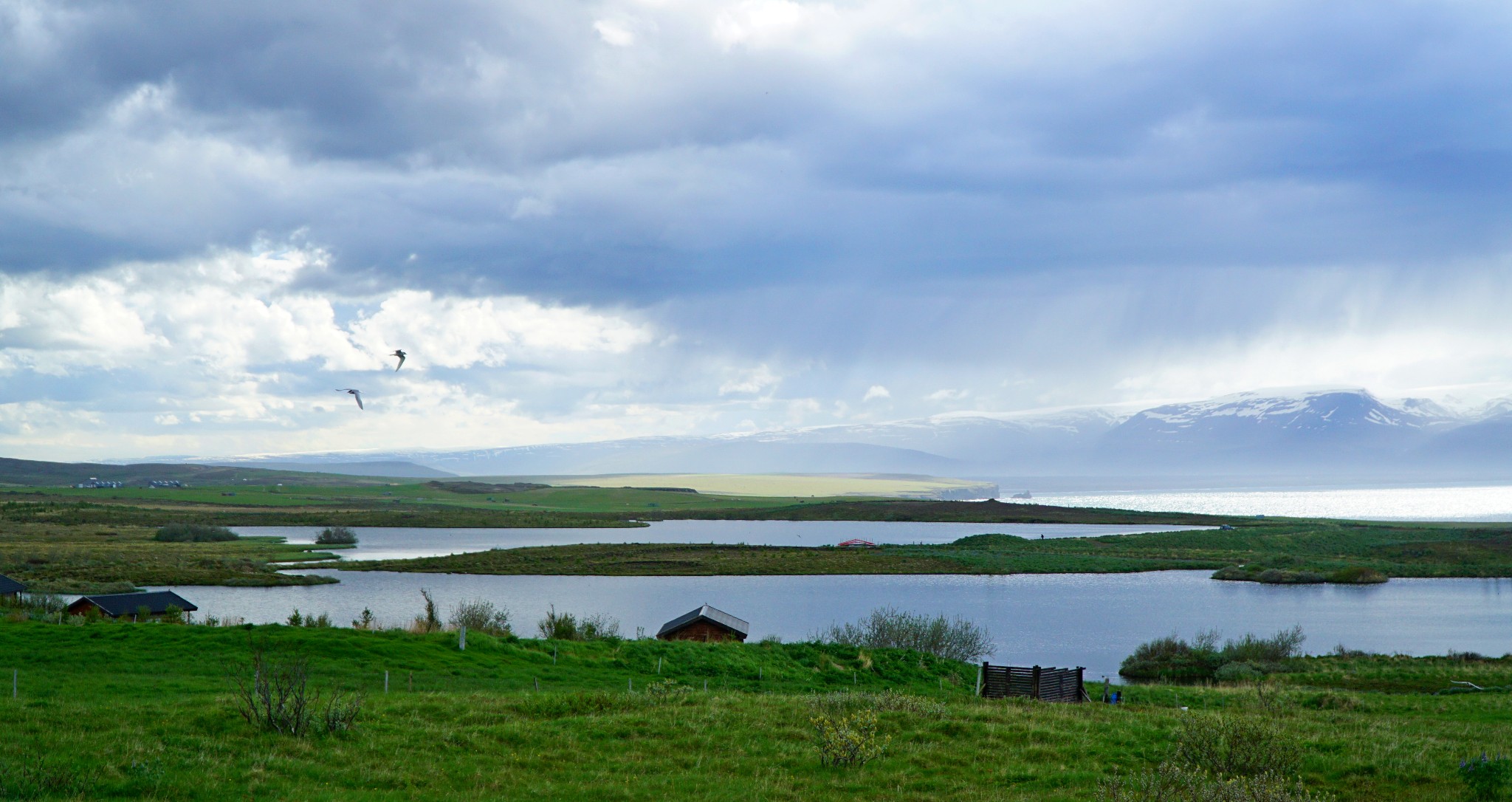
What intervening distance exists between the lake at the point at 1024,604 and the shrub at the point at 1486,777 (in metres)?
24.0

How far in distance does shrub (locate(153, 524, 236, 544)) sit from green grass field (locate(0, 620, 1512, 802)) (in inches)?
3011

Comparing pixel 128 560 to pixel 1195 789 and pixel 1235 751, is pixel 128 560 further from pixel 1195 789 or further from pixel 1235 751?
pixel 1195 789

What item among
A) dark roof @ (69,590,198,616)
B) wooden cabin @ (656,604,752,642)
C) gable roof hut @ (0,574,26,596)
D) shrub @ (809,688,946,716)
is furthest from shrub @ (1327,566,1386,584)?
gable roof hut @ (0,574,26,596)

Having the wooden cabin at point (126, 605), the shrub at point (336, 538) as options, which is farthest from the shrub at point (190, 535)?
the wooden cabin at point (126, 605)

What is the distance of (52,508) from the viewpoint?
130m

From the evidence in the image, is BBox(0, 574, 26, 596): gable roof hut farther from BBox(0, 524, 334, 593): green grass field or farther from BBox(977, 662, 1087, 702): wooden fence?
BBox(977, 662, 1087, 702): wooden fence

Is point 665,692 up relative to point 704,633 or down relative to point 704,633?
up

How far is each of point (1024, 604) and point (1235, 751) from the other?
4855 cm

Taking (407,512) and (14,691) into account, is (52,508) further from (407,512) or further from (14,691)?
(14,691)

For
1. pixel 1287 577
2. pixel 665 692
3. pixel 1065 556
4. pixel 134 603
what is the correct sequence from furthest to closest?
pixel 1065 556, pixel 1287 577, pixel 134 603, pixel 665 692

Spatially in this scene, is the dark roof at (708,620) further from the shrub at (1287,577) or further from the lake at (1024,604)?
the shrub at (1287,577)

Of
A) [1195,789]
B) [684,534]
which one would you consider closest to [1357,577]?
[684,534]

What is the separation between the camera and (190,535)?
316ft

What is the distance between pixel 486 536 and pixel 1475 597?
9388cm
